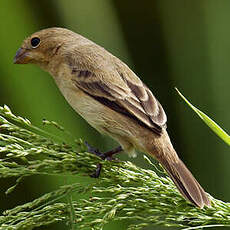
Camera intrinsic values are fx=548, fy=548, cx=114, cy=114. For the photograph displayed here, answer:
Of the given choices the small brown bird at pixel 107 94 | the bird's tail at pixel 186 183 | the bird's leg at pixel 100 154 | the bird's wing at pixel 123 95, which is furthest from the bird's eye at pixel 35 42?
the bird's tail at pixel 186 183

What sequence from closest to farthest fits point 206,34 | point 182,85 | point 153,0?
point 206,34, point 182,85, point 153,0

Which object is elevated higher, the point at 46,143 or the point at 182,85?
the point at 46,143

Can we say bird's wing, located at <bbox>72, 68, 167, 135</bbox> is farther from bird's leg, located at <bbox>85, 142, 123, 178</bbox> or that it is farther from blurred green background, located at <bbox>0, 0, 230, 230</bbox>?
blurred green background, located at <bbox>0, 0, 230, 230</bbox>

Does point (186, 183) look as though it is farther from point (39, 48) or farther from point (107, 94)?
point (39, 48)

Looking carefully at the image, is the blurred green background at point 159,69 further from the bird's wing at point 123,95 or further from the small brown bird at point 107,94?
the bird's wing at point 123,95

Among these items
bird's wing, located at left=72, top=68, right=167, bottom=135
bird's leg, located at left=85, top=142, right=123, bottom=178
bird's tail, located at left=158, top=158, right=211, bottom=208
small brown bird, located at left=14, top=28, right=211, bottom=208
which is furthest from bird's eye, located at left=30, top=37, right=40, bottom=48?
bird's tail, located at left=158, top=158, right=211, bottom=208

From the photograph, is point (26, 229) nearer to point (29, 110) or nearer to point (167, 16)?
point (29, 110)

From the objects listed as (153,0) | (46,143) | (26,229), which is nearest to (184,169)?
(46,143)
